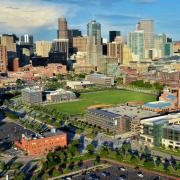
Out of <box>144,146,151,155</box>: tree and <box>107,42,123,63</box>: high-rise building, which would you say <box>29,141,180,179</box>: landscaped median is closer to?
<box>144,146,151,155</box>: tree

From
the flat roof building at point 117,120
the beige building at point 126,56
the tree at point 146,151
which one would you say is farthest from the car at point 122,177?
the beige building at point 126,56

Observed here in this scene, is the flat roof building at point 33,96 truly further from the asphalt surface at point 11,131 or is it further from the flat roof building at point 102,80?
the flat roof building at point 102,80

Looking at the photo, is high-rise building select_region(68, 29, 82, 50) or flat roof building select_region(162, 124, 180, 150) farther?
high-rise building select_region(68, 29, 82, 50)

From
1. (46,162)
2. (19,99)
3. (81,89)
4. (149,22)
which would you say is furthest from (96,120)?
(149,22)

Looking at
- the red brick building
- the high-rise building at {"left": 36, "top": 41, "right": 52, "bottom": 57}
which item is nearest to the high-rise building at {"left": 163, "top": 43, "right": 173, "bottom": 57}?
the high-rise building at {"left": 36, "top": 41, "right": 52, "bottom": 57}

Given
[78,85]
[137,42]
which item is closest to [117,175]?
[78,85]

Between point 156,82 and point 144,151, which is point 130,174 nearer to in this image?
point 144,151

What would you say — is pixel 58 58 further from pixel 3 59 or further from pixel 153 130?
pixel 153 130
